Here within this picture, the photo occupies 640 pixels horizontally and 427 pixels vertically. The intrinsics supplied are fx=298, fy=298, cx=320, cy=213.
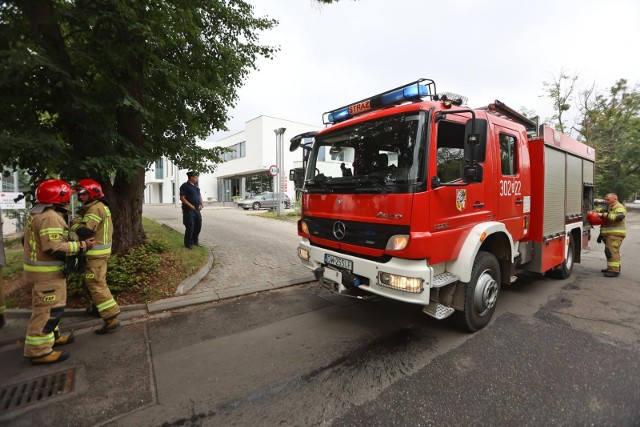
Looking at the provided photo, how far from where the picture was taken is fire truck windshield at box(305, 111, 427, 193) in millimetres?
2971

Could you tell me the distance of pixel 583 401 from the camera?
7.80ft

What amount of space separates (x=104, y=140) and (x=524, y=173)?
19.5 feet

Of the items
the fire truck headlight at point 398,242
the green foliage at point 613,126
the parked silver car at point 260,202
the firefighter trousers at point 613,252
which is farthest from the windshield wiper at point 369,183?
the green foliage at point 613,126

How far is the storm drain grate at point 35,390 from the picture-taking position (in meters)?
2.44

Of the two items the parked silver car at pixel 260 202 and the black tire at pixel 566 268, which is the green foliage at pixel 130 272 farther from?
the parked silver car at pixel 260 202

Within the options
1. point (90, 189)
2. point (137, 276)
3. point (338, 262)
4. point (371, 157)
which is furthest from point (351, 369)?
point (137, 276)

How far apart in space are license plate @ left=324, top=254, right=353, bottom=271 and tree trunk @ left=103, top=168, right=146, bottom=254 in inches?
146

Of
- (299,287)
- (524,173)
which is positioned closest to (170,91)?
(299,287)

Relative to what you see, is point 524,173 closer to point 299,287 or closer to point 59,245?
point 299,287

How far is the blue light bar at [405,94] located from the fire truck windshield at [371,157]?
0.33 m

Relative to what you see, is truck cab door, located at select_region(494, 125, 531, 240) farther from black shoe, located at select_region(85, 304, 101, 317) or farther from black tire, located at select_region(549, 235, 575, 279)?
black shoe, located at select_region(85, 304, 101, 317)

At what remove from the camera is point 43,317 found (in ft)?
9.95

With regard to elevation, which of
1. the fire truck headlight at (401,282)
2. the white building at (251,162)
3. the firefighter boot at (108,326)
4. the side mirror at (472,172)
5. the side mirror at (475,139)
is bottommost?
the firefighter boot at (108,326)

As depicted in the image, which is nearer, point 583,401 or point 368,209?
point 583,401
